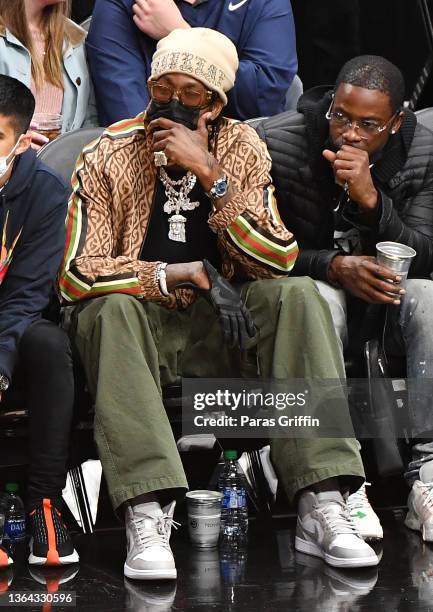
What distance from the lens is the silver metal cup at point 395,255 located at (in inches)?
155

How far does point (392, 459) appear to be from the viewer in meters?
3.96

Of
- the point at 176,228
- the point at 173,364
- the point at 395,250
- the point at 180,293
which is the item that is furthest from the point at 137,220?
the point at 395,250

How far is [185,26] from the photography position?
4.64 meters

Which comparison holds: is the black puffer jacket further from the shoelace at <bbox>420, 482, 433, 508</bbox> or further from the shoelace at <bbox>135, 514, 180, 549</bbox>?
the shoelace at <bbox>135, 514, 180, 549</bbox>

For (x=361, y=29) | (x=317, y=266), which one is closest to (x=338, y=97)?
(x=317, y=266)

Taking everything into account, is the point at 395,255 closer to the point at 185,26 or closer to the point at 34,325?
the point at 34,325

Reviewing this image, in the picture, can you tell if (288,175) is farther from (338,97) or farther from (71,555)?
(71,555)

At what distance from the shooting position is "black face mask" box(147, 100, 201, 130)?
3855 mm

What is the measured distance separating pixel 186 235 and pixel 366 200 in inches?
23.9

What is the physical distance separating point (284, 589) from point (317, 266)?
1195 millimetres

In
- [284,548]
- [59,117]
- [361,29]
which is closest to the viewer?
[284,548]

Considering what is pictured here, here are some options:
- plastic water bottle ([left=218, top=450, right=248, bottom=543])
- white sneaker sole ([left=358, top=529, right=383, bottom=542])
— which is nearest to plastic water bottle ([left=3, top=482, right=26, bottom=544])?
plastic water bottle ([left=218, top=450, right=248, bottom=543])

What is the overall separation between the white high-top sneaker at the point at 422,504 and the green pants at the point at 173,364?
0.99ft

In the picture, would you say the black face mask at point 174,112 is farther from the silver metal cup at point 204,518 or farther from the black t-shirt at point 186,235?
the silver metal cup at point 204,518
